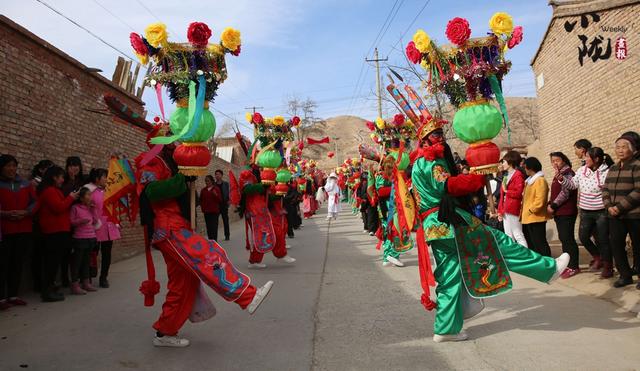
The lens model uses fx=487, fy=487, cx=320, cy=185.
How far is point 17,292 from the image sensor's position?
19.5 ft

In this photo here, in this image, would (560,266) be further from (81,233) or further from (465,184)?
(81,233)

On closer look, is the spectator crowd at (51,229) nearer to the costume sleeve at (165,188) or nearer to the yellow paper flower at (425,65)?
the costume sleeve at (165,188)

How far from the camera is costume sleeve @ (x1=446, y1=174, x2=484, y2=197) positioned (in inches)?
156

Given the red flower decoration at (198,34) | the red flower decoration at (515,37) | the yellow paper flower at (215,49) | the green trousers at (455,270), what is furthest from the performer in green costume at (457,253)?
the red flower decoration at (198,34)

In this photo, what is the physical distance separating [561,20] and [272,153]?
22.4ft

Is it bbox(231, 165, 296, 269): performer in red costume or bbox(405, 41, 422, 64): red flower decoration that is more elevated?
bbox(405, 41, 422, 64): red flower decoration

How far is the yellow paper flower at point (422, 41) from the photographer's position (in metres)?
4.33

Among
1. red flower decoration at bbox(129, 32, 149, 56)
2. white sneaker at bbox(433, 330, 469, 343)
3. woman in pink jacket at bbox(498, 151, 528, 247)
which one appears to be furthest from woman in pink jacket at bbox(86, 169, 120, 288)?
woman in pink jacket at bbox(498, 151, 528, 247)

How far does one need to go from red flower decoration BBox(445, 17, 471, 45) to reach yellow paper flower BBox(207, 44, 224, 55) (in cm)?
213

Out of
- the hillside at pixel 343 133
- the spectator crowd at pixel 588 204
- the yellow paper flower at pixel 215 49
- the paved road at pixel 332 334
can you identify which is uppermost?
the hillside at pixel 343 133

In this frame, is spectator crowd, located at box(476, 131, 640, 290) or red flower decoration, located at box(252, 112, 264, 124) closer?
spectator crowd, located at box(476, 131, 640, 290)

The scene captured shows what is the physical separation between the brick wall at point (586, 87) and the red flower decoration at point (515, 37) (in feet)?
15.8

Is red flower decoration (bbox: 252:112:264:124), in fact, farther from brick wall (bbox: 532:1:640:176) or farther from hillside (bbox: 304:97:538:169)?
hillside (bbox: 304:97:538:169)

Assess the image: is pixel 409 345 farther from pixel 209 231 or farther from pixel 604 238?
pixel 209 231
